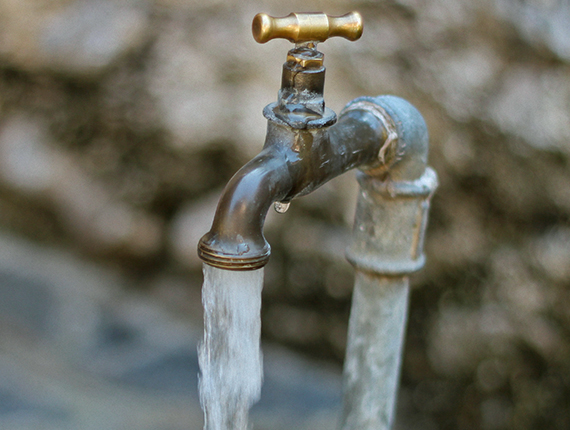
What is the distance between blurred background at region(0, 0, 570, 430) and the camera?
136 cm

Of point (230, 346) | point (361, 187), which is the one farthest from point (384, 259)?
point (230, 346)

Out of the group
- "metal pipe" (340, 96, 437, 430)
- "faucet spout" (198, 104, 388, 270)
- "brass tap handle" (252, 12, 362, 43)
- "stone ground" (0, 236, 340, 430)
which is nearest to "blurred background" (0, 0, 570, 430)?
"stone ground" (0, 236, 340, 430)

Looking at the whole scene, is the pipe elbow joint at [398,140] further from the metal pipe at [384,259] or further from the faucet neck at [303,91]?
the faucet neck at [303,91]

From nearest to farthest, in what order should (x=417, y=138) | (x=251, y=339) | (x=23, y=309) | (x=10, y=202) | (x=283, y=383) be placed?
1. (x=251, y=339)
2. (x=417, y=138)
3. (x=283, y=383)
4. (x=23, y=309)
5. (x=10, y=202)

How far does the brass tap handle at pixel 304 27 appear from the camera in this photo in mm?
544

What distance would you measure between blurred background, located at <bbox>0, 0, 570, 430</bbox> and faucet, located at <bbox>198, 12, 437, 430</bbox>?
62 cm

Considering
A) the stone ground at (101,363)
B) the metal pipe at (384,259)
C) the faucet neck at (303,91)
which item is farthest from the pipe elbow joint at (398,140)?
the stone ground at (101,363)

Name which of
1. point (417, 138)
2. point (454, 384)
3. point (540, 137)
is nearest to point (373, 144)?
point (417, 138)

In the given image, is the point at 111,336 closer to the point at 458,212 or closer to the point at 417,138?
the point at 458,212

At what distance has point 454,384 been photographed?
1.49m

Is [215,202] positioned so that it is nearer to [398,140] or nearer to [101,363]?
[101,363]

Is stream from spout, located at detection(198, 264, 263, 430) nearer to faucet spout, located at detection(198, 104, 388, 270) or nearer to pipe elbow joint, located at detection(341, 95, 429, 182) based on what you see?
faucet spout, located at detection(198, 104, 388, 270)

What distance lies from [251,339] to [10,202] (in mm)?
1485

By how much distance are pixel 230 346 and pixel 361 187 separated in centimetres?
30
